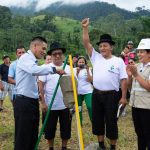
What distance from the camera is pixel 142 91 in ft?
15.8

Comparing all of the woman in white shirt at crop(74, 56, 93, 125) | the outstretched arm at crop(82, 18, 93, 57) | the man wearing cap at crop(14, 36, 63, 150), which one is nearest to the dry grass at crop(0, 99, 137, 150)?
the woman in white shirt at crop(74, 56, 93, 125)

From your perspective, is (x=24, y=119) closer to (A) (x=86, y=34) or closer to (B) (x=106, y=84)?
(B) (x=106, y=84)

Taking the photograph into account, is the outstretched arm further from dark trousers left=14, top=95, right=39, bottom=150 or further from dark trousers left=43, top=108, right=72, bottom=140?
dark trousers left=14, top=95, right=39, bottom=150

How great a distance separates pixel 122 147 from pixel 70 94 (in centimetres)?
210

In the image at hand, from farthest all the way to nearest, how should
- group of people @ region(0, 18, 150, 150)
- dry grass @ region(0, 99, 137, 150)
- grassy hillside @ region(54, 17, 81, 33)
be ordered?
grassy hillside @ region(54, 17, 81, 33)
dry grass @ region(0, 99, 137, 150)
group of people @ region(0, 18, 150, 150)

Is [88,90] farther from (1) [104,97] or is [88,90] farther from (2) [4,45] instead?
(2) [4,45]

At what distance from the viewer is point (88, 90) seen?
316 inches

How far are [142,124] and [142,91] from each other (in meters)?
0.48

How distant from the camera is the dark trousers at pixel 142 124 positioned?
485cm

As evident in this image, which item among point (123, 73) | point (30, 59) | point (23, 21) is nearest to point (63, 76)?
point (30, 59)

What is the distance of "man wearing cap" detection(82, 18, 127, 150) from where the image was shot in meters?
5.88

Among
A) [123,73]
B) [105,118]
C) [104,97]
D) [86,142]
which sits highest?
[123,73]

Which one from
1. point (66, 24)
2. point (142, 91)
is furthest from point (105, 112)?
point (66, 24)

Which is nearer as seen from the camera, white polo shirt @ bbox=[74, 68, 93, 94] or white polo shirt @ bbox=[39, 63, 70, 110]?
white polo shirt @ bbox=[39, 63, 70, 110]
